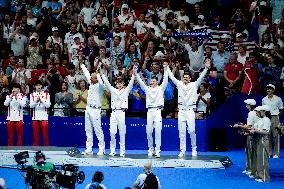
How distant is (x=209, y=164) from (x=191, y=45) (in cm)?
556

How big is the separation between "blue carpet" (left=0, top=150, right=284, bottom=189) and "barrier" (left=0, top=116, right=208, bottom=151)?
2.63 meters

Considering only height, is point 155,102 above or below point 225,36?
below

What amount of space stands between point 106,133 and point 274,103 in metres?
5.39

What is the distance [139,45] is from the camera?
2581 centimetres

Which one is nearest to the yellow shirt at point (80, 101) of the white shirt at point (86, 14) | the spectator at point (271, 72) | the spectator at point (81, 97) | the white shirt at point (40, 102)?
the spectator at point (81, 97)

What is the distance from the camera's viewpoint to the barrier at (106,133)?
24312mm

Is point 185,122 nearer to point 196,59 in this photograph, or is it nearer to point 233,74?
point 233,74

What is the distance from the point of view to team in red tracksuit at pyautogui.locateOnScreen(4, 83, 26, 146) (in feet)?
75.4

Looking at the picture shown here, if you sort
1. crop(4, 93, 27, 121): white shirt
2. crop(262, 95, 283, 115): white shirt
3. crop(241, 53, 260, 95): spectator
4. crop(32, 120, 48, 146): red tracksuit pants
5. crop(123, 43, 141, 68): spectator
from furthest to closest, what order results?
crop(123, 43, 141, 68): spectator, crop(241, 53, 260, 95): spectator, crop(262, 95, 283, 115): white shirt, crop(32, 120, 48, 146): red tracksuit pants, crop(4, 93, 27, 121): white shirt

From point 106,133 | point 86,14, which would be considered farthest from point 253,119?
point 86,14

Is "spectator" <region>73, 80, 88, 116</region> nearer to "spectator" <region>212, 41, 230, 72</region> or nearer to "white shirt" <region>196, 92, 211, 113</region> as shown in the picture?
"white shirt" <region>196, 92, 211, 113</region>

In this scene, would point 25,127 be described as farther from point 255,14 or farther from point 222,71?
point 255,14

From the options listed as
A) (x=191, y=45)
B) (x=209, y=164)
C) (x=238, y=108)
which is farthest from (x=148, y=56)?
(x=209, y=164)

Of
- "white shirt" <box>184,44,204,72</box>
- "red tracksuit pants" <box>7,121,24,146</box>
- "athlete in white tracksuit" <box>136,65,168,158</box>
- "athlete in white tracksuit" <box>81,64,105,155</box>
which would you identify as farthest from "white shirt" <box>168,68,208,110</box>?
"red tracksuit pants" <box>7,121,24,146</box>
